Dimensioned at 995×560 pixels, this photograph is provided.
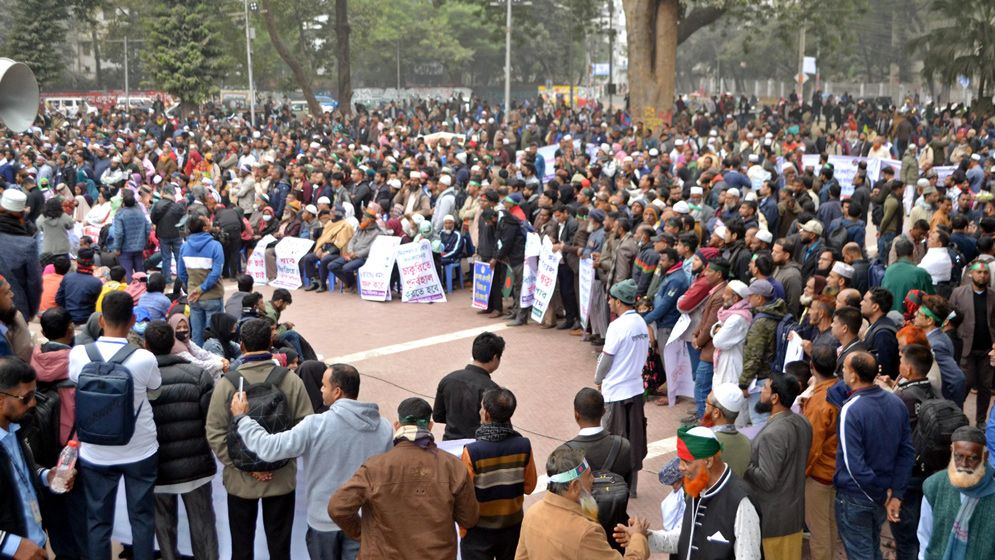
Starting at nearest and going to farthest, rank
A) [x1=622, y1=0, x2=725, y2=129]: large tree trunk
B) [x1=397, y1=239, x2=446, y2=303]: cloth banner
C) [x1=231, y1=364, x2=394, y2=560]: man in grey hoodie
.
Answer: [x1=231, y1=364, x2=394, y2=560]: man in grey hoodie < [x1=397, y1=239, x2=446, y2=303]: cloth banner < [x1=622, y1=0, x2=725, y2=129]: large tree trunk

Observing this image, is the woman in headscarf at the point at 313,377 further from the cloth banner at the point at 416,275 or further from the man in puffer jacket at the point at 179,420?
the cloth banner at the point at 416,275

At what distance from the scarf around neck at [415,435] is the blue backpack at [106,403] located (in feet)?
5.83

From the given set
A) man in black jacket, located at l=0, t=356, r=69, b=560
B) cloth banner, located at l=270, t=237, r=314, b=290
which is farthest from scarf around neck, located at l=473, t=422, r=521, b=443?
cloth banner, located at l=270, t=237, r=314, b=290

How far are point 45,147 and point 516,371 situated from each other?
19.5 m

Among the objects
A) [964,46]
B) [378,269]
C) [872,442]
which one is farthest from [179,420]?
[964,46]

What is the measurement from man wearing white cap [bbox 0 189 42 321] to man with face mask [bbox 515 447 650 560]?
229 inches

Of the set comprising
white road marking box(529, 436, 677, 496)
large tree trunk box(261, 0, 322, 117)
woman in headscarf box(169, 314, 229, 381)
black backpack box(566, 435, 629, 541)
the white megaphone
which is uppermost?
large tree trunk box(261, 0, 322, 117)

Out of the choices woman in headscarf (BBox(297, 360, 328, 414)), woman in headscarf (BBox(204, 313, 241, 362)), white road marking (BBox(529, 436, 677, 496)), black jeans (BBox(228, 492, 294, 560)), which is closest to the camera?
black jeans (BBox(228, 492, 294, 560))

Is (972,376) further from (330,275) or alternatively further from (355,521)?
(330,275)

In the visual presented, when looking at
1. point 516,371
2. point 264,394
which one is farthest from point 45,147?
point 264,394

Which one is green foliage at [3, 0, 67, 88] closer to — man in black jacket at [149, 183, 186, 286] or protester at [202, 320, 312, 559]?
man in black jacket at [149, 183, 186, 286]

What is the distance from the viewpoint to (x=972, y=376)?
9.81m

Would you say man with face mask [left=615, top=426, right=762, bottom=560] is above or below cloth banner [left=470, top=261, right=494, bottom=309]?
above

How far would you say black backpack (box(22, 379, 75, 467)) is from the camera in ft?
20.8
